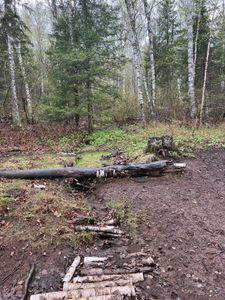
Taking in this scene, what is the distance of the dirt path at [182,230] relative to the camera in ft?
11.5

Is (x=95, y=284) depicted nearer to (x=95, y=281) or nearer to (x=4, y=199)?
(x=95, y=281)

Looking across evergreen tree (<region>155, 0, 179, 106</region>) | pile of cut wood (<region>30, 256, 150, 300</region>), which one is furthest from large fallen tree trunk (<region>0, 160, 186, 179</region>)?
evergreen tree (<region>155, 0, 179, 106</region>)

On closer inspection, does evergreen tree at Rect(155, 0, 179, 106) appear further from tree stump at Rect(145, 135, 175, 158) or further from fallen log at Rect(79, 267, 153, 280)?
fallen log at Rect(79, 267, 153, 280)

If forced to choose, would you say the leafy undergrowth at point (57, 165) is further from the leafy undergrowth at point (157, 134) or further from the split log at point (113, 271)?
the split log at point (113, 271)

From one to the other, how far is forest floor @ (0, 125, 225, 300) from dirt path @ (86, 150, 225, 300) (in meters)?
0.01

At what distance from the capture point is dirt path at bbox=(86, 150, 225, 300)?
3.51m

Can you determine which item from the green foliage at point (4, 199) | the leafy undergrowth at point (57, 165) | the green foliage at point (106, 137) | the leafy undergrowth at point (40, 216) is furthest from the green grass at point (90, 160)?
the green foliage at point (4, 199)

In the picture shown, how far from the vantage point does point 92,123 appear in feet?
49.5

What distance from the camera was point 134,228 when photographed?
4.83m

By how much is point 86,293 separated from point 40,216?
189cm

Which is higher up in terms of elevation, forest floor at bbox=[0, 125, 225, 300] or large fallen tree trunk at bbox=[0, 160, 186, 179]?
large fallen tree trunk at bbox=[0, 160, 186, 179]

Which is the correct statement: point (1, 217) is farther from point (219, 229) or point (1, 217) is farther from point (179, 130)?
point (179, 130)

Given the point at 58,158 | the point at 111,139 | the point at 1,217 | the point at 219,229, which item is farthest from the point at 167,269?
the point at 111,139

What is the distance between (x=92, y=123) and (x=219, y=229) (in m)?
11.0
